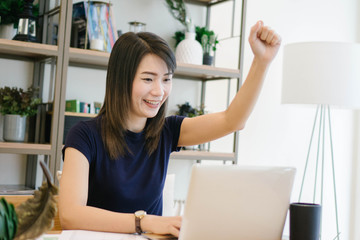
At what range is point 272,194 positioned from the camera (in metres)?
1.14

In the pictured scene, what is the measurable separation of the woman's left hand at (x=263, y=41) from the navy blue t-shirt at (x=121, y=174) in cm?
51

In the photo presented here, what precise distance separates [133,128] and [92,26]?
3.63ft

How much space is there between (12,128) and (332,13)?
2691 mm

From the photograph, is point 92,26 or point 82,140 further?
point 92,26

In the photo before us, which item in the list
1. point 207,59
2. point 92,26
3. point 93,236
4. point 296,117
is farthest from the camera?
point 296,117

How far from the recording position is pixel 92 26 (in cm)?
261

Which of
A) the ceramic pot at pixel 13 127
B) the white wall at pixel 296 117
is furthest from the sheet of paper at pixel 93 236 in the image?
the white wall at pixel 296 117

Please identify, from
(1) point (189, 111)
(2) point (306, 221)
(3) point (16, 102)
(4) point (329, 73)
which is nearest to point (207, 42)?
(1) point (189, 111)

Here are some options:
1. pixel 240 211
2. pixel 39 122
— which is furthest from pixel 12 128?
pixel 240 211

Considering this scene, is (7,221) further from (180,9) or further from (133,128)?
(180,9)

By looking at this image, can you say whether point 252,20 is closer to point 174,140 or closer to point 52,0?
point 52,0

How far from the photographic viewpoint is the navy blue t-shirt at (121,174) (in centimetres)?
157

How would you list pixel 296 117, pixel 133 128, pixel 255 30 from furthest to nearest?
pixel 296 117
pixel 133 128
pixel 255 30

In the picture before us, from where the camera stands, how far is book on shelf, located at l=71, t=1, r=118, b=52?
2.60 metres
